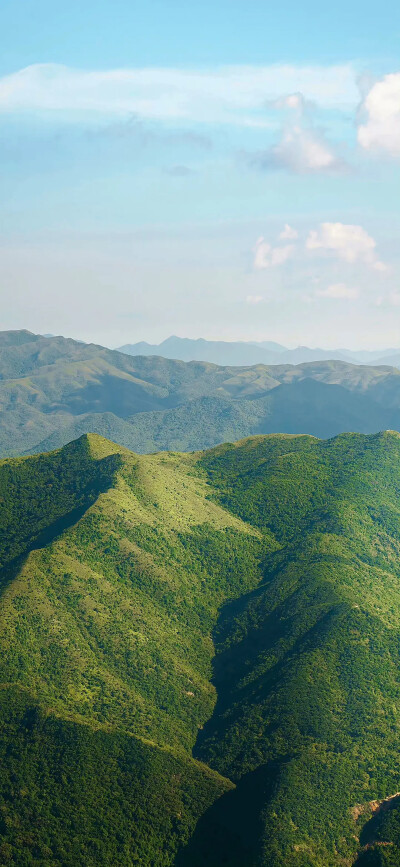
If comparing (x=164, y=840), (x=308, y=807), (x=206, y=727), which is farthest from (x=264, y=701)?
(x=164, y=840)

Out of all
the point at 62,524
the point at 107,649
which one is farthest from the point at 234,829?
the point at 62,524

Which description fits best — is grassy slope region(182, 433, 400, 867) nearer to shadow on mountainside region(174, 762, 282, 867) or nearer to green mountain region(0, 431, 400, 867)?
green mountain region(0, 431, 400, 867)

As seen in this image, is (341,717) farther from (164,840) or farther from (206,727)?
(164,840)

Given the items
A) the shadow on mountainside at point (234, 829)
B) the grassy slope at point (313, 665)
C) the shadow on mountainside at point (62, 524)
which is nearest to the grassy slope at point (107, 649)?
the shadow on mountainside at point (62, 524)

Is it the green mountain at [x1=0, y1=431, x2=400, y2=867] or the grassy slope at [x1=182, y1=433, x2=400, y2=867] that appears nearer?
the green mountain at [x1=0, y1=431, x2=400, y2=867]

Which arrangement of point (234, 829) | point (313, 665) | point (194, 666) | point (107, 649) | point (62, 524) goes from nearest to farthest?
point (234, 829) → point (313, 665) → point (107, 649) → point (194, 666) → point (62, 524)

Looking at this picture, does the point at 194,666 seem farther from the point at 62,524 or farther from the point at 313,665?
the point at 62,524

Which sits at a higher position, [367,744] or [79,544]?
[79,544]

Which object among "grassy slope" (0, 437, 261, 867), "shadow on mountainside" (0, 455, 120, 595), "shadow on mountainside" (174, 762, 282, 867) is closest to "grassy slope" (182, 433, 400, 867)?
"shadow on mountainside" (174, 762, 282, 867)

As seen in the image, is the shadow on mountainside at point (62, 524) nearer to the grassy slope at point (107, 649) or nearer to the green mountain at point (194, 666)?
the grassy slope at point (107, 649)
